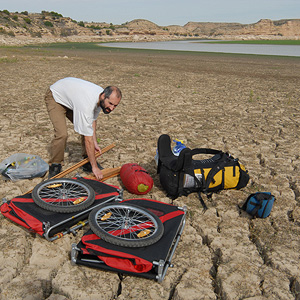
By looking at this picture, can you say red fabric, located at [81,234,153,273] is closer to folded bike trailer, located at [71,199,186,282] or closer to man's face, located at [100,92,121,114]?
folded bike trailer, located at [71,199,186,282]

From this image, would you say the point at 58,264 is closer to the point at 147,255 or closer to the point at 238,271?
the point at 147,255

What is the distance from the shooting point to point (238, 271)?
3.10m

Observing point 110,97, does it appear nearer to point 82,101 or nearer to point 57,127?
point 82,101

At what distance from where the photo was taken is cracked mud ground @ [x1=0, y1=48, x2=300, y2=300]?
9.36ft

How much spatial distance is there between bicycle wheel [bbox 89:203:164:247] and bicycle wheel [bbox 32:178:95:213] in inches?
11.2

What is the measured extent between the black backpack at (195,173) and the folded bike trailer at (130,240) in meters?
0.74

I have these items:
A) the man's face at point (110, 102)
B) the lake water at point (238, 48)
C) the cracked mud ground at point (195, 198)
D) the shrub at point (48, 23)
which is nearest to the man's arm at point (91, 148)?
the man's face at point (110, 102)

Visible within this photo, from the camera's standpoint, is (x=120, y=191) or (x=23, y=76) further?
(x=23, y=76)

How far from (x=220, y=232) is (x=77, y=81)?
2774 mm

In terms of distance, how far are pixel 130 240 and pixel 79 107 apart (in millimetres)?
1966

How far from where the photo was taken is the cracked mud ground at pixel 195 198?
2.85 metres

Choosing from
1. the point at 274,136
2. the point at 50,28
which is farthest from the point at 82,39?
the point at 274,136

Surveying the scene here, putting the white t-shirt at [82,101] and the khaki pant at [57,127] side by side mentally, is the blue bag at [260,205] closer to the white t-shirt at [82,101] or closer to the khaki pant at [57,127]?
the white t-shirt at [82,101]

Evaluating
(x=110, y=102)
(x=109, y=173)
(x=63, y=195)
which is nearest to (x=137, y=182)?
(x=109, y=173)
